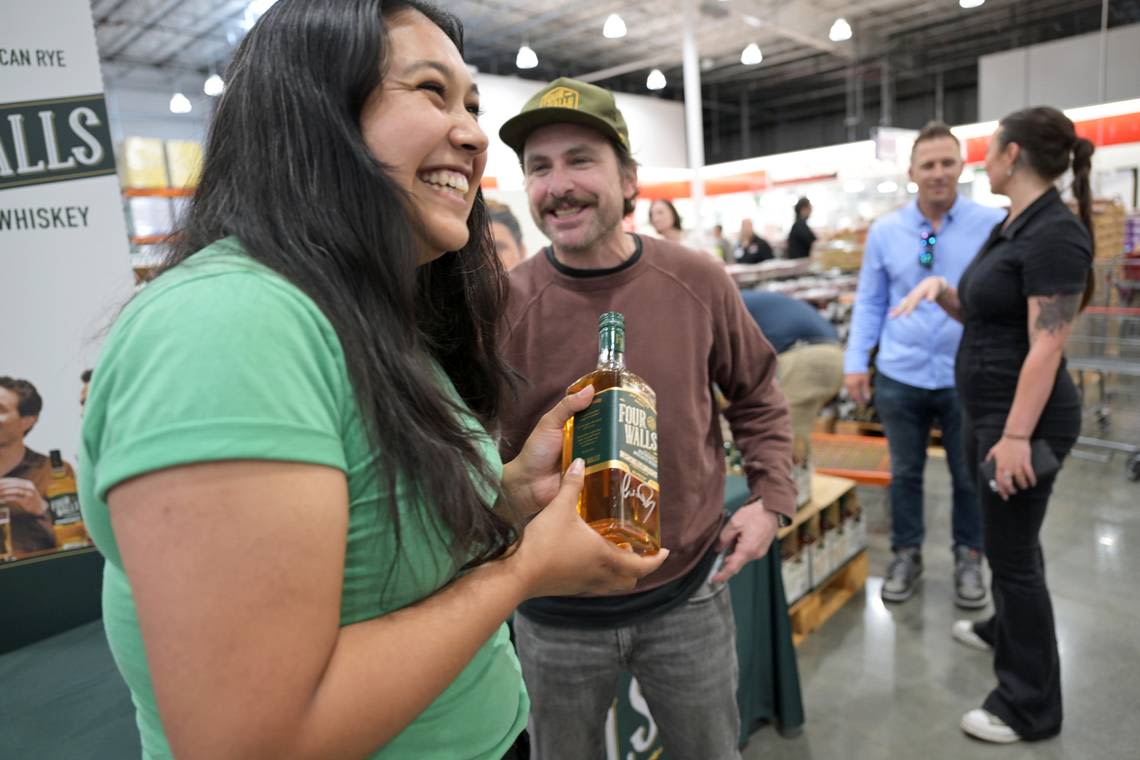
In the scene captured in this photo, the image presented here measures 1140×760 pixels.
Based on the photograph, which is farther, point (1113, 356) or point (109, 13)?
point (109, 13)

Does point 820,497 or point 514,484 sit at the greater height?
point 514,484

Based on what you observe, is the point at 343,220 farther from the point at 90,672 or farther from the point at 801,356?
the point at 801,356

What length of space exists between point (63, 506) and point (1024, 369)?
251cm

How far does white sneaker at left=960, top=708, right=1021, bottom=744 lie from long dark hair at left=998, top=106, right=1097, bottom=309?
134cm

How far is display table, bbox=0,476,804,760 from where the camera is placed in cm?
128

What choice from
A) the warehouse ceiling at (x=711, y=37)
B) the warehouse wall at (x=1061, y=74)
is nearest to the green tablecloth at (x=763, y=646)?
the warehouse ceiling at (x=711, y=37)

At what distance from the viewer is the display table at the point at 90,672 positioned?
4.21ft

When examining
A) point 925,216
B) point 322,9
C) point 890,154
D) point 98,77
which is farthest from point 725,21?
point 322,9

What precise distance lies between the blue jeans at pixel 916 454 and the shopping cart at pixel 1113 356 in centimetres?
211

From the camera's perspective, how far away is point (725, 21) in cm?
1115

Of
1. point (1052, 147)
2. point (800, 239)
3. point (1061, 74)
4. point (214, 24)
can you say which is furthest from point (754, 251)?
point (214, 24)

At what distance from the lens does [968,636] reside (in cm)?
302

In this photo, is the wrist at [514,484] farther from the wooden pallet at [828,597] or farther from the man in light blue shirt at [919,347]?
the man in light blue shirt at [919,347]
